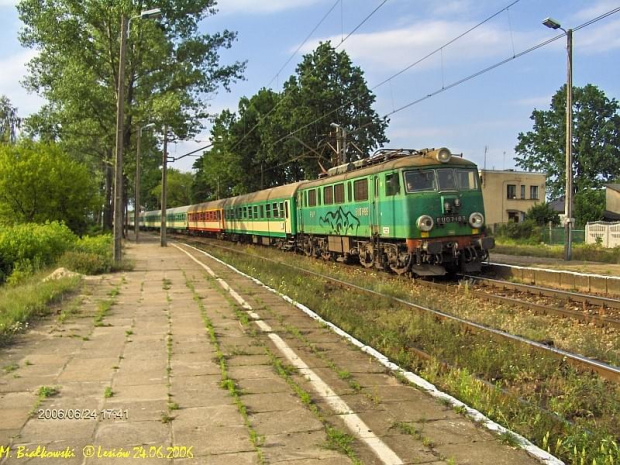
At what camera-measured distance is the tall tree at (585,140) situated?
68.1 metres

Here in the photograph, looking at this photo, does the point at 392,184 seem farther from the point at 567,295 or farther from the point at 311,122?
the point at 311,122

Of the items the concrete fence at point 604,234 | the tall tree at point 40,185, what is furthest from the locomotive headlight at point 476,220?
the tall tree at point 40,185

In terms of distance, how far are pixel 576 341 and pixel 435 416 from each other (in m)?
4.18

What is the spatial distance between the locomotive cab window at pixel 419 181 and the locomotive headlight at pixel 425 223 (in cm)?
73

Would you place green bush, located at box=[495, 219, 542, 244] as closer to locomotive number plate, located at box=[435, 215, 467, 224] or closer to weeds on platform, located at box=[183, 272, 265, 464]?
locomotive number plate, located at box=[435, 215, 467, 224]

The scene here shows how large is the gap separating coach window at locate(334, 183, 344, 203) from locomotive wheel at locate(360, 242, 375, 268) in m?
1.77

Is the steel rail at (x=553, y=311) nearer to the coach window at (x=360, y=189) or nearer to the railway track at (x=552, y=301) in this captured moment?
the railway track at (x=552, y=301)

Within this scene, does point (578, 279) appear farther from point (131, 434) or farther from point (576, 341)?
point (131, 434)

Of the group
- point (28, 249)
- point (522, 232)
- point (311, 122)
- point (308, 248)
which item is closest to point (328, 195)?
point (308, 248)

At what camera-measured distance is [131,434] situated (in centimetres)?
422

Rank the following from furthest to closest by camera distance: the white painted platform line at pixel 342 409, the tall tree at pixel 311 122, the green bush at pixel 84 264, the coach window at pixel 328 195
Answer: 1. the tall tree at pixel 311 122
2. the coach window at pixel 328 195
3. the green bush at pixel 84 264
4. the white painted platform line at pixel 342 409

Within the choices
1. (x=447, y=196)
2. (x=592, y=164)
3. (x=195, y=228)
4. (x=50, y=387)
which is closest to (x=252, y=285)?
(x=447, y=196)

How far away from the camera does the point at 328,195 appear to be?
1919 centimetres

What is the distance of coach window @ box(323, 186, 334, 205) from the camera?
1883 cm
